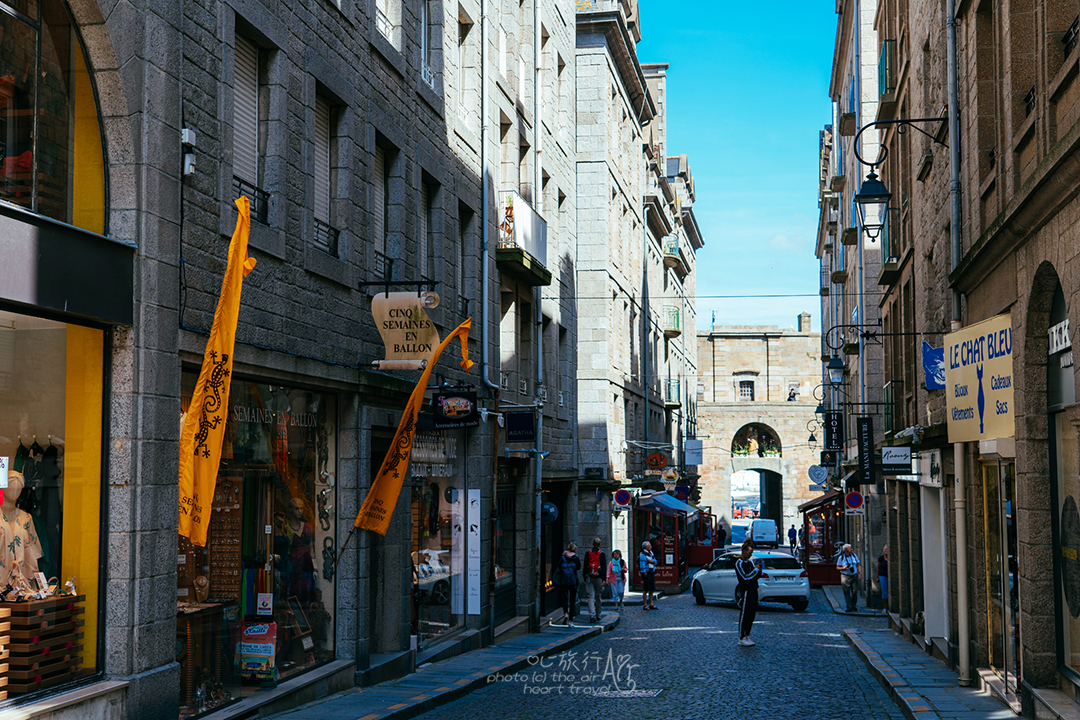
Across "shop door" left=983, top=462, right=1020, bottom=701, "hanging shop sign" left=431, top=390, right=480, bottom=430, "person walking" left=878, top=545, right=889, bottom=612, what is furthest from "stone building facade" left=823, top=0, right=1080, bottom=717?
"hanging shop sign" left=431, top=390, right=480, bottom=430

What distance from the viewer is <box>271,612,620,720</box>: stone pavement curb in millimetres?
11656

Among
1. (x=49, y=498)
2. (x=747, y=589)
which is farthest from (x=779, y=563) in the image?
(x=49, y=498)

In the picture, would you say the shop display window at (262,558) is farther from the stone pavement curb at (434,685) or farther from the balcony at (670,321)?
the balcony at (670,321)

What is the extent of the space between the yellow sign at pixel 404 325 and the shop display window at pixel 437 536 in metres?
3.05

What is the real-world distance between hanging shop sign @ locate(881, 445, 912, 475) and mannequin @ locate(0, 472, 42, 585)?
14512 mm

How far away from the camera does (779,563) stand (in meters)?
29.3

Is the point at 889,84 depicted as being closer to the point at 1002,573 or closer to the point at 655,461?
the point at 1002,573

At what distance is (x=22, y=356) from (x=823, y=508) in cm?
3746

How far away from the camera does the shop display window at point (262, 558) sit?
10.2m

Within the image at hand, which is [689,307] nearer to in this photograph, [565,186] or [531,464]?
[565,186]

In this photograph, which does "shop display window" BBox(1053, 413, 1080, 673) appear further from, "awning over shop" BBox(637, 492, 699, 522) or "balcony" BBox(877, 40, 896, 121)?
"awning over shop" BBox(637, 492, 699, 522)

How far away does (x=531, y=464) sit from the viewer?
76.0ft

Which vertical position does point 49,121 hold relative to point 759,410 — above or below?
below

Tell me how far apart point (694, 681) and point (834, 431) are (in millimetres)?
23773
